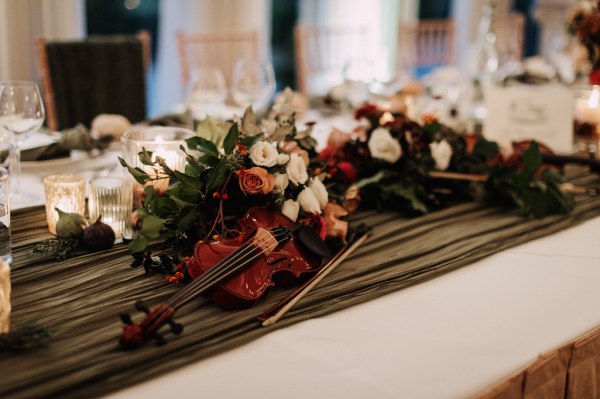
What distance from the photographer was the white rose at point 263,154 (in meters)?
1.17

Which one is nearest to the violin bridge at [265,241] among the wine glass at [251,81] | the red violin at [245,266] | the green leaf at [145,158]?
the red violin at [245,266]

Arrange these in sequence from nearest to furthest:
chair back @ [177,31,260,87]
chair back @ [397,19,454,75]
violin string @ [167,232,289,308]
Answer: violin string @ [167,232,289,308] < chair back @ [177,31,260,87] < chair back @ [397,19,454,75]

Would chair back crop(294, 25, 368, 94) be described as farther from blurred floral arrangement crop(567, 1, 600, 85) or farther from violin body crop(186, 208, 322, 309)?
violin body crop(186, 208, 322, 309)

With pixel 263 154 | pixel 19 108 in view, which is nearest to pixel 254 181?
pixel 263 154

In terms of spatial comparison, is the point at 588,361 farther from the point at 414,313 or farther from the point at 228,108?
the point at 228,108

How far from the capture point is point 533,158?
1550 mm

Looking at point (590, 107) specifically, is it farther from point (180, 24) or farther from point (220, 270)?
point (180, 24)

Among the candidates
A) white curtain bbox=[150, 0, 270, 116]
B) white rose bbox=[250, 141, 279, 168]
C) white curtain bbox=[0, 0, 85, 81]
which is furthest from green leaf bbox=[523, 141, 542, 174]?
white curtain bbox=[150, 0, 270, 116]

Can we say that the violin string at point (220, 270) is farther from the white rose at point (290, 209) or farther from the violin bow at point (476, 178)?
the violin bow at point (476, 178)

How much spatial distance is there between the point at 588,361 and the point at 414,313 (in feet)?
0.86

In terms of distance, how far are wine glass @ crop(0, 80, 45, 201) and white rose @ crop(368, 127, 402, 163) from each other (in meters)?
0.69

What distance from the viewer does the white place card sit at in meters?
1.97

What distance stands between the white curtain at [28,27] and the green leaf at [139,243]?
2565 mm

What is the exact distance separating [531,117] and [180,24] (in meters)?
2.68
